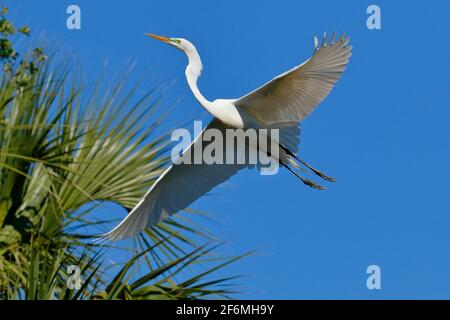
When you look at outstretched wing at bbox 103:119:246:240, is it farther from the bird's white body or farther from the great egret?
the bird's white body

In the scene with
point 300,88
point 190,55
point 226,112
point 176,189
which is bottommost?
point 176,189

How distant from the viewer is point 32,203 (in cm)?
732

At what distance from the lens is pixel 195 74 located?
7707mm

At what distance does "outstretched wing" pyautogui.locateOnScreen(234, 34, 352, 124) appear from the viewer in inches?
274

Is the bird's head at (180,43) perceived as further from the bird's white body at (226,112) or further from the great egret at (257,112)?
the bird's white body at (226,112)

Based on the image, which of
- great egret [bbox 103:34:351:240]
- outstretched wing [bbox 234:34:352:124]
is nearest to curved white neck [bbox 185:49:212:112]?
great egret [bbox 103:34:351:240]

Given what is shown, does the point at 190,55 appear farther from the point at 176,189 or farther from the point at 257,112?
the point at 176,189

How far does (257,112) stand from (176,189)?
0.93 metres

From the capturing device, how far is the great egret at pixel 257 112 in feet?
23.5

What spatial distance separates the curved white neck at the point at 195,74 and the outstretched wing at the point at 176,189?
0.28m

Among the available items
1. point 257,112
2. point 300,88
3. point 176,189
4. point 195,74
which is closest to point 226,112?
point 257,112
